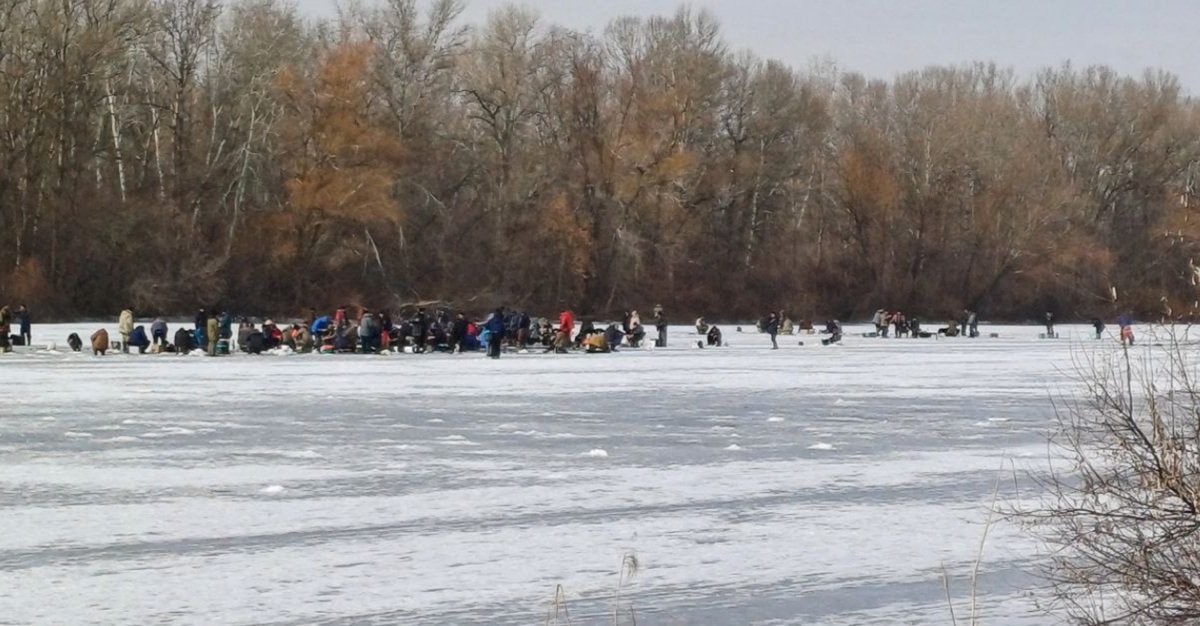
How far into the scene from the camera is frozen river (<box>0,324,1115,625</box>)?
715 centimetres

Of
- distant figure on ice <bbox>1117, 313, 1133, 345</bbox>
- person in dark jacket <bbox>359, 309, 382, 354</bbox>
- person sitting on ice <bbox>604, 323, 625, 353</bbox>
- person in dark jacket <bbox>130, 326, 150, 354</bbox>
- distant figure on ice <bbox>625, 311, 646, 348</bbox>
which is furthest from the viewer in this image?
distant figure on ice <bbox>625, 311, 646, 348</bbox>

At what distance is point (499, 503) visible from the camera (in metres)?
10.2

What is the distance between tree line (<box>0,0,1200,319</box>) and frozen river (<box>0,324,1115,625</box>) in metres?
29.1

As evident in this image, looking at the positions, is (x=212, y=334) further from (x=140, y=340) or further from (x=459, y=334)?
(x=459, y=334)

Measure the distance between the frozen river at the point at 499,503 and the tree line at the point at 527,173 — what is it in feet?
95.4

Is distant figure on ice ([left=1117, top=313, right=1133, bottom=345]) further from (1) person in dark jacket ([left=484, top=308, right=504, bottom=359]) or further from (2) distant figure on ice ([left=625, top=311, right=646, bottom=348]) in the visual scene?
(2) distant figure on ice ([left=625, top=311, right=646, bottom=348])

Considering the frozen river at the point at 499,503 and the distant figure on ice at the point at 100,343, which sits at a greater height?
the distant figure on ice at the point at 100,343

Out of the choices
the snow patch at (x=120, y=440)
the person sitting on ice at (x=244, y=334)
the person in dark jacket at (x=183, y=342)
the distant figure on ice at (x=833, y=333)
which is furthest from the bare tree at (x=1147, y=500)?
the distant figure on ice at (x=833, y=333)

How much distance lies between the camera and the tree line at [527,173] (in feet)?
158

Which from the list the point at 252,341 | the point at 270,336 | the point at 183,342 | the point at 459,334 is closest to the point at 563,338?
the point at 459,334

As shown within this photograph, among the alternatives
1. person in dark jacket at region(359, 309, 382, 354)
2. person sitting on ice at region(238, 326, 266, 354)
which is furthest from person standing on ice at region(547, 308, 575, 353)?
person sitting on ice at region(238, 326, 266, 354)

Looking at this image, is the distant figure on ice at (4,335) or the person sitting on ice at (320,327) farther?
the person sitting on ice at (320,327)

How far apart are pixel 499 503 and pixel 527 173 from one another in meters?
50.1

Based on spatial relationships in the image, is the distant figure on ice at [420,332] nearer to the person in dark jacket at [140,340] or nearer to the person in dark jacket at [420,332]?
the person in dark jacket at [420,332]
